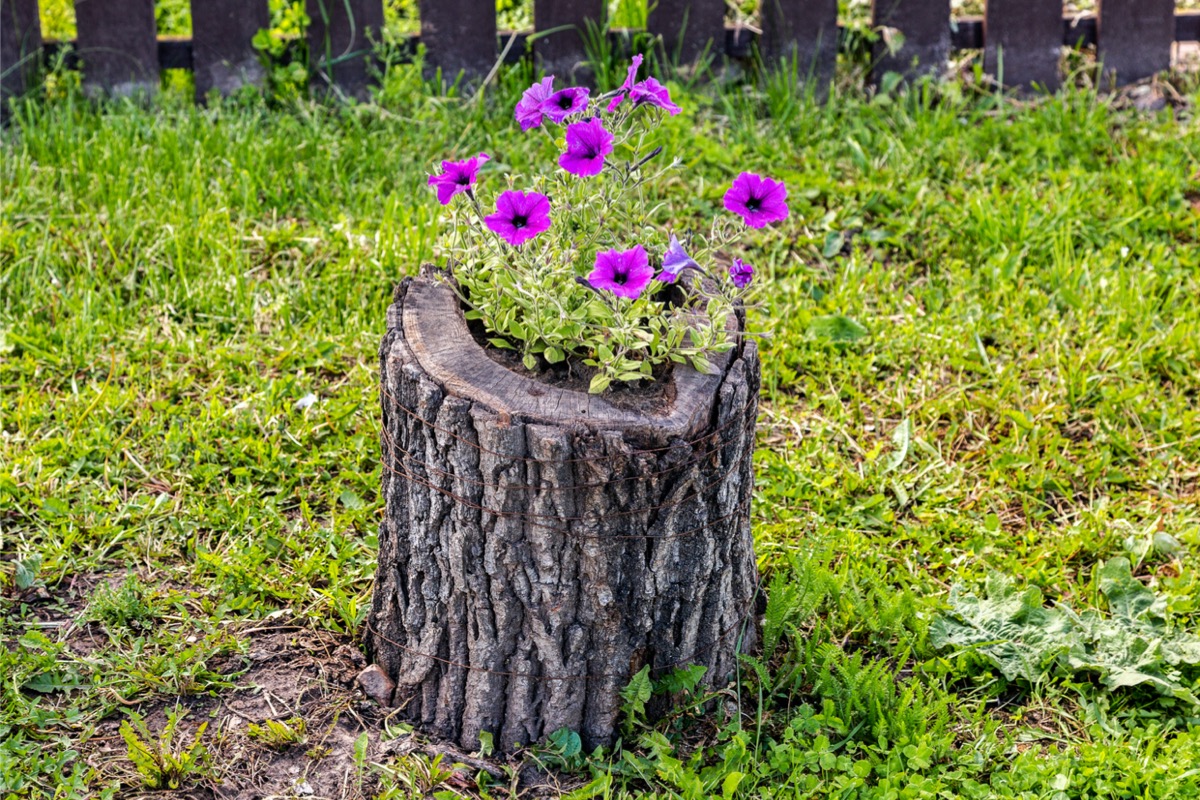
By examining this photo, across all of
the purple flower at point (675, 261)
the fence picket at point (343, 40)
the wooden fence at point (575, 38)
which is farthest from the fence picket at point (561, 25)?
the purple flower at point (675, 261)

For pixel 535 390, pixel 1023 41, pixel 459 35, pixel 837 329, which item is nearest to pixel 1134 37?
pixel 1023 41

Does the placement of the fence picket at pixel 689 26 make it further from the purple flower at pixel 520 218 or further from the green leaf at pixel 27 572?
the green leaf at pixel 27 572

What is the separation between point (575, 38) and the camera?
503cm

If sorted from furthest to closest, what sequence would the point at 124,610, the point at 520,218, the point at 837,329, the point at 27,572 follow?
the point at 837,329 < the point at 27,572 < the point at 124,610 < the point at 520,218

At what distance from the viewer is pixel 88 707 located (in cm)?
269

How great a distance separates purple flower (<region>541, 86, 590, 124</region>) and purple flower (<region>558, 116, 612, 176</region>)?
0.19ft

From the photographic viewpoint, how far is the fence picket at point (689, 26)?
502 centimetres

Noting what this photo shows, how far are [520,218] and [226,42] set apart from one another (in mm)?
2968

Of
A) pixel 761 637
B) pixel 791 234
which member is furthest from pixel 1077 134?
pixel 761 637

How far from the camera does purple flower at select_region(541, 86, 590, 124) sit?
99.1 inches

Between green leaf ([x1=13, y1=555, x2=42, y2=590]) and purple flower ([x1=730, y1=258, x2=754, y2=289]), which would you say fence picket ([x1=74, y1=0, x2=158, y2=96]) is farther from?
purple flower ([x1=730, y1=258, x2=754, y2=289])

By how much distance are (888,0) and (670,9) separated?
855mm

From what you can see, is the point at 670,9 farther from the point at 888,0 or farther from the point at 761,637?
the point at 761,637

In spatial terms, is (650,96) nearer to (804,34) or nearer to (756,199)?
(756,199)
